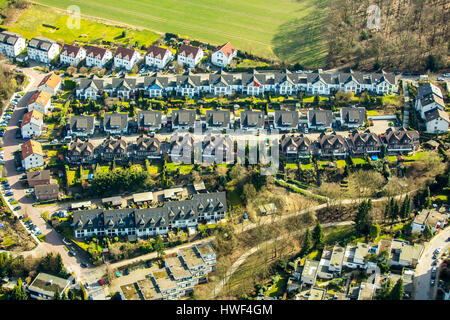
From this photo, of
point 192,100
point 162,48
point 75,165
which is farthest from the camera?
point 162,48

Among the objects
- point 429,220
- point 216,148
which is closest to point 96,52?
point 216,148

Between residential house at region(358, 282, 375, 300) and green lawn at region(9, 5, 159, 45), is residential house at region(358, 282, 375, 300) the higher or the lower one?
the lower one

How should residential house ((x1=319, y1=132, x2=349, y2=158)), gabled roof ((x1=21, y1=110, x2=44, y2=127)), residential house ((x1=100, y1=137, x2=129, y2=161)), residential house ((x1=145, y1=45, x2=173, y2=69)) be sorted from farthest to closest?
1. residential house ((x1=145, y1=45, x2=173, y2=69))
2. gabled roof ((x1=21, y1=110, x2=44, y2=127))
3. residential house ((x1=319, y1=132, x2=349, y2=158))
4. residential house ((x1=100, y1=137, x2=129, y2=161))

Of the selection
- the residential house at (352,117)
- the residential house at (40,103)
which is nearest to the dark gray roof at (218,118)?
the residential house at (352,117)

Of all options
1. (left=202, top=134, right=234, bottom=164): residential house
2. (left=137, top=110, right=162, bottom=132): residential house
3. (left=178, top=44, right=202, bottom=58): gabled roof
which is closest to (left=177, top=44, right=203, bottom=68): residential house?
(left=178, top=44, right=202, bottom=58): gabled roof

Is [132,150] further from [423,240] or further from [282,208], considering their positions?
[423,240]

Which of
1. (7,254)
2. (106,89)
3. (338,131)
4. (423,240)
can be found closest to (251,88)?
(338,131)

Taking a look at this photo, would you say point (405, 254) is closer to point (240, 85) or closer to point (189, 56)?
point (240, 85)

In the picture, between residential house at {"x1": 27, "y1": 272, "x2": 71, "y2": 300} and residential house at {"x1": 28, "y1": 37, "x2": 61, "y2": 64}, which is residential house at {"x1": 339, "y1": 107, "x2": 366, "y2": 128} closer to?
residential house at {"x1": 27, "y1": 272, "x2": 71, "y2": 300}

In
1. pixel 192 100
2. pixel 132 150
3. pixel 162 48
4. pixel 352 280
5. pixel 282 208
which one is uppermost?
pixel 162 48
